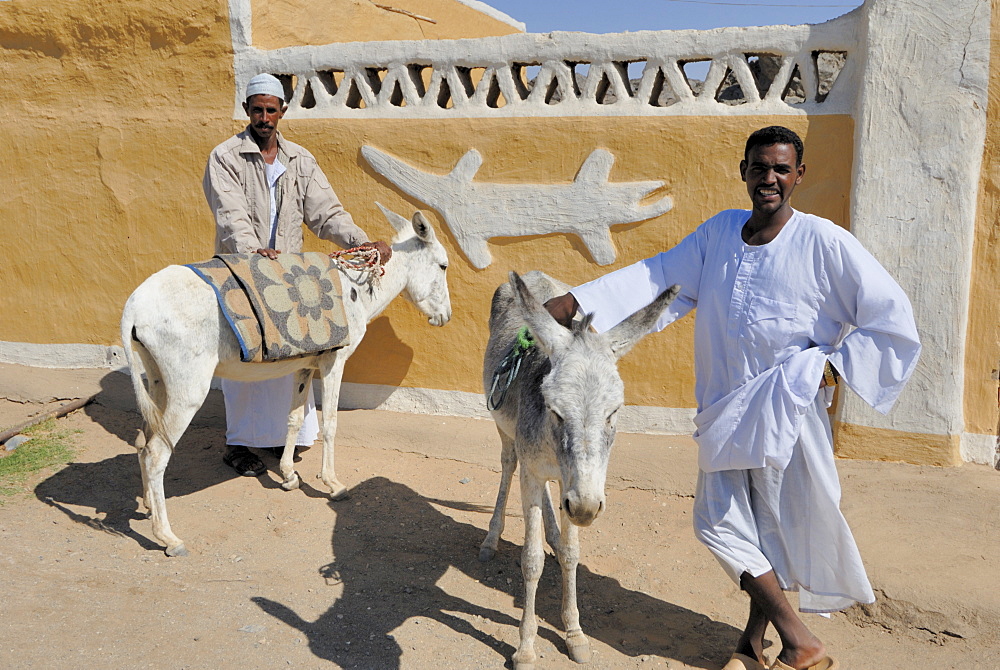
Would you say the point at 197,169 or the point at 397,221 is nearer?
the point at 397,221

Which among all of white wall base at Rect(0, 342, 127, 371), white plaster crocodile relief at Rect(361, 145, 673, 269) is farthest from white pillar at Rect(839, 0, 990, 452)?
white wall base at Rect(0, 342, 127, 371)

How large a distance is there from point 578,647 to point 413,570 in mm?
1039

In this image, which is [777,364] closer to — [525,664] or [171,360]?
[525,664]

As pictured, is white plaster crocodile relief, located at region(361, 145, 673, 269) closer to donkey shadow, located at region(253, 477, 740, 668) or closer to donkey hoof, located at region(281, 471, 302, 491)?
donkey hoof, located at region(281, 471, 302, 491)

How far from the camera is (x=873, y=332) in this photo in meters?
2.78

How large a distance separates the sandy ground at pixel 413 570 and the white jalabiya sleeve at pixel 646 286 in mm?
1425

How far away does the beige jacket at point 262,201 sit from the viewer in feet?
15.3

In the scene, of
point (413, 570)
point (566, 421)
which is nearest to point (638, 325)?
point (566, 421)

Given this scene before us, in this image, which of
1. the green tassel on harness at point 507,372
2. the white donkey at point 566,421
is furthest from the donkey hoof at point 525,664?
the green tassel on harness at point 507,372

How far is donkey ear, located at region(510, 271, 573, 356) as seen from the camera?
8.84 ft

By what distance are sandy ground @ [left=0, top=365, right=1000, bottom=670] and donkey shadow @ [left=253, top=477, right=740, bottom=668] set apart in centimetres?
1

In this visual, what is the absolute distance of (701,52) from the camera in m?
4.89

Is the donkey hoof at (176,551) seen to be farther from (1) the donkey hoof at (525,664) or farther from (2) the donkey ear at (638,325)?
(2) the donkey ear at (638,325)

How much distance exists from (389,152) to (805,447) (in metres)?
3.63
